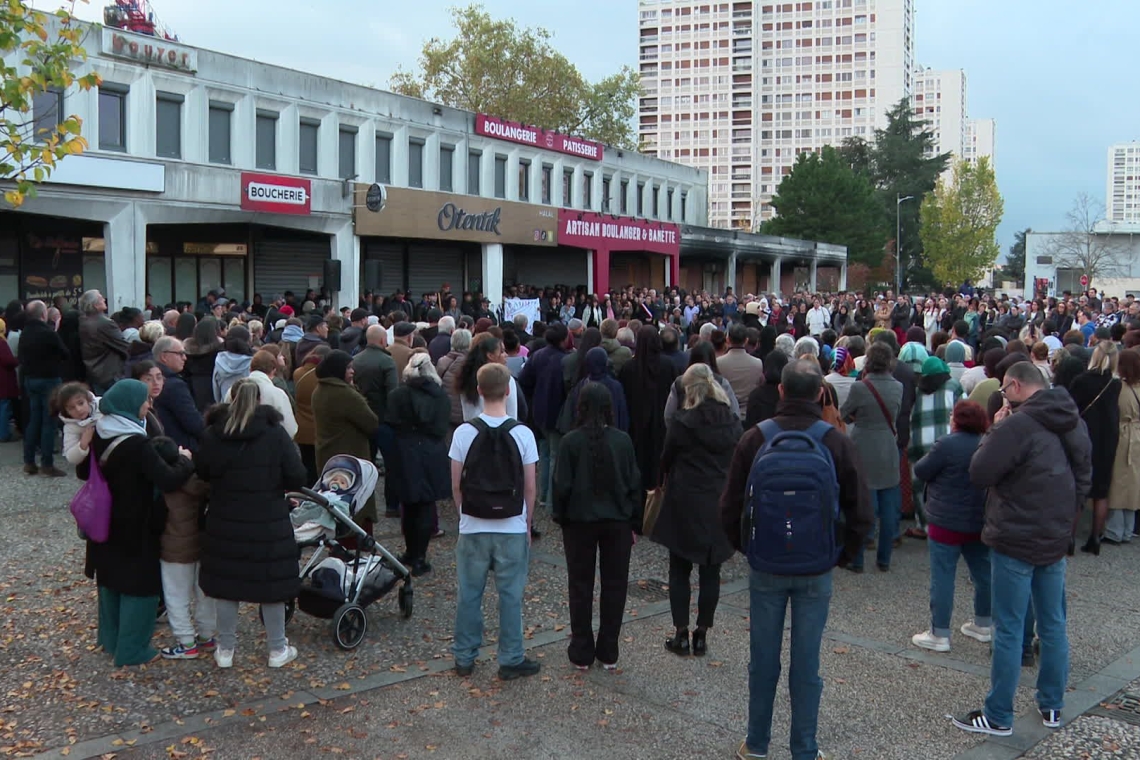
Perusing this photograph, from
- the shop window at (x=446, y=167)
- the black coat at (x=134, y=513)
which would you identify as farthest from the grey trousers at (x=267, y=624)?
the shop window at (x=446, y=167)

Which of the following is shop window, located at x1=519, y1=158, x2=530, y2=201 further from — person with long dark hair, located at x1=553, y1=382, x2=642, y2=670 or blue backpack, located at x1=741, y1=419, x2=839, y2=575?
blue backpack, located at x1=741, y1=419, x2=839, y2=575

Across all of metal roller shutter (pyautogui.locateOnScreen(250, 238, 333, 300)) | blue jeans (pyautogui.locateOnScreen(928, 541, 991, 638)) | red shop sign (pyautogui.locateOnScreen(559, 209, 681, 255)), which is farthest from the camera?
red shop sign (pyautogui.locateOnScreen(559, 209, 681, 255))

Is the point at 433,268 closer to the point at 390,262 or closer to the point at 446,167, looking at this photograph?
the point at 390,262

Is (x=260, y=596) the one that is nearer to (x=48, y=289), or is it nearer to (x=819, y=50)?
(x=48, y=289)

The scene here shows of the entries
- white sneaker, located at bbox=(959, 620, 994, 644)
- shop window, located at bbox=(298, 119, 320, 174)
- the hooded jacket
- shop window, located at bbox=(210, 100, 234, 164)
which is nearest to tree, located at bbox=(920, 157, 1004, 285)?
shop window, located at bbox=(298, 119, 320, 174)

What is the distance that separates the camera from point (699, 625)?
6793mm

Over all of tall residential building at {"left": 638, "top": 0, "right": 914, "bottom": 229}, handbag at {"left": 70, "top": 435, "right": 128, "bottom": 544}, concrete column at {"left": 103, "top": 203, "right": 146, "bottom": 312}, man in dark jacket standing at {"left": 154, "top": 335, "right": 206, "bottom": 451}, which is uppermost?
tall residential building at {"left": 638, "top": 0, "right": 914, "bottom": 229}

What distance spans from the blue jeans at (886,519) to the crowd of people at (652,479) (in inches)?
1.1

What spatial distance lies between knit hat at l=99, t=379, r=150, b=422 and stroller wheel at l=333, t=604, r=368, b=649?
172cm

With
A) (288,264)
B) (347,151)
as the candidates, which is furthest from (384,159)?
(288,264)

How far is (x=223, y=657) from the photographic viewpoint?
252 inches

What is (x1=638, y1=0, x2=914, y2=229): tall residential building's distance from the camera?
482ft

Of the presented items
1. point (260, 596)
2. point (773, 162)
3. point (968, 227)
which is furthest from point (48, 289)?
point (773, 162)

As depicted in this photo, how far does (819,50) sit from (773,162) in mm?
16469
